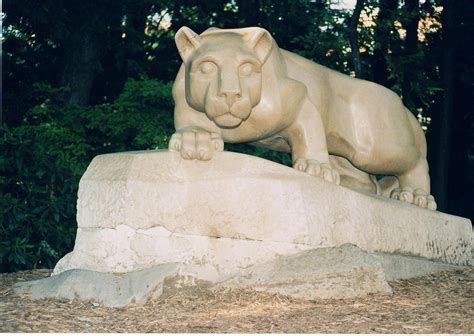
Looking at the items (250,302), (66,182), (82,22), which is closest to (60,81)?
(82,22)

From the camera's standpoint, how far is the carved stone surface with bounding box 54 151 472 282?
18.9 feet

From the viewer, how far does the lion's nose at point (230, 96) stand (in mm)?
5719

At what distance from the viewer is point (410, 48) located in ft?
43.4

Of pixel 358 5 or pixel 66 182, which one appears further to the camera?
pixel 358 5

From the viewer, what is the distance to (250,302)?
5.30m

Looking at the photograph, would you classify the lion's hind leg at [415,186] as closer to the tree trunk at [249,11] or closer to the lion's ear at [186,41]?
the lion's ear at [186,41]

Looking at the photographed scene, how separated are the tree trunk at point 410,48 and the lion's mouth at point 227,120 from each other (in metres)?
7.08

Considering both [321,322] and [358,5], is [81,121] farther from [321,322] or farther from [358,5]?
[321,322]

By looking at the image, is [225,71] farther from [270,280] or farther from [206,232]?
[270,280]

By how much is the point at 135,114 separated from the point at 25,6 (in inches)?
80.0

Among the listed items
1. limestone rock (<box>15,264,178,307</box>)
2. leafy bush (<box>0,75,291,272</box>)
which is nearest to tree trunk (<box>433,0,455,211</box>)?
leafy bush (<box>0,75,291,272</box>)

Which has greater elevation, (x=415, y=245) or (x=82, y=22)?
(x=82, y=22)

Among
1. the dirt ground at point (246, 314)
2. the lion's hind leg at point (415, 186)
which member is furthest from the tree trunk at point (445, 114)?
the dirt ground at point (246, 314)

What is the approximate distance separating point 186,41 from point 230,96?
0.66 metres
